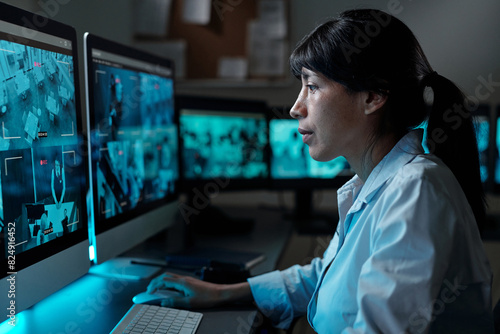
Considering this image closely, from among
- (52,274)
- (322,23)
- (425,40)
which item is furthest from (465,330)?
(425,40)

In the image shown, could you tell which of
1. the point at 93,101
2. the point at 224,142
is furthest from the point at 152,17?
the point at 93,101

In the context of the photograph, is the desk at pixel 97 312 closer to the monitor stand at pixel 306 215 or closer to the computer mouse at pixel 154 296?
the computer mouse at pixel 154 296

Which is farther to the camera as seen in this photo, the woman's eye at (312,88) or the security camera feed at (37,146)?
the woman's eye at (312,88)

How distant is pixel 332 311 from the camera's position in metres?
0.88

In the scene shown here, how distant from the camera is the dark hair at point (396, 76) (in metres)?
0.89

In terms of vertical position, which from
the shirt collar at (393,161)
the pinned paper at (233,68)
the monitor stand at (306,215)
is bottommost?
the monitor stand at (306,215)

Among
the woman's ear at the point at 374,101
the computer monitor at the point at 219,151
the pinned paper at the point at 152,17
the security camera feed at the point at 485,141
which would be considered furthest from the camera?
the pinned paper at the point at 152,17

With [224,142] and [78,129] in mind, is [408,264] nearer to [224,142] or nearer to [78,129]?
[78,129]

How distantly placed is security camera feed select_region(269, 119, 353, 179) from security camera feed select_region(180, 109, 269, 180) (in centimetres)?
6

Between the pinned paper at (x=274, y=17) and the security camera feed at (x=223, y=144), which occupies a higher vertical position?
the pinned paper at (x=274, y=17)

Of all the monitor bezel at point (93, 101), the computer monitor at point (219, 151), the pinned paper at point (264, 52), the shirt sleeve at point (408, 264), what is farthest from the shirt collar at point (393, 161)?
the pinned paper at point (264, 52)

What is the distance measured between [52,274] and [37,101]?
36cm

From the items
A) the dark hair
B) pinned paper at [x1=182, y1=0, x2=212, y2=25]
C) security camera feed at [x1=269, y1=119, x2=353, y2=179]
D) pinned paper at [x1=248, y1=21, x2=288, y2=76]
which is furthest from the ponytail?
pinned paper at [x1=182, y1=0, x2=212, y2=25]

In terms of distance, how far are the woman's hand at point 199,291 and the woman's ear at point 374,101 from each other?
0.53m
